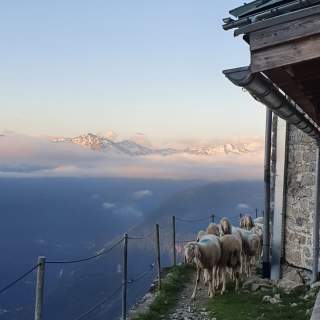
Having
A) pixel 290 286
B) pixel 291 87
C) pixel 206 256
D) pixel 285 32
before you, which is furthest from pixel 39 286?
pixel 290 286

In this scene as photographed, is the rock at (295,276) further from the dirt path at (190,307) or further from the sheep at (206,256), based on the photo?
the dirt path at (190,307)

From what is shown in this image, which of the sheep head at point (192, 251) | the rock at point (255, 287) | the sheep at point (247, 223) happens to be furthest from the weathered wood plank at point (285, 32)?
the sheep at point (247, 223)

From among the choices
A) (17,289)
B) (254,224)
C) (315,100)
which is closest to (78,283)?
(17,289)

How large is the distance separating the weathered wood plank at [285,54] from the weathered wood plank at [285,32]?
0.17ft

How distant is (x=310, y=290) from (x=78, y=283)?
467 feet

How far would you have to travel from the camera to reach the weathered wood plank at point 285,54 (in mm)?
3504

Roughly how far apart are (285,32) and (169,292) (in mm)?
9298

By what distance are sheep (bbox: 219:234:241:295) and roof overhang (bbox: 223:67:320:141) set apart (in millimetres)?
6228

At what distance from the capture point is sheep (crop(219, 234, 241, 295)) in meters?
11.9

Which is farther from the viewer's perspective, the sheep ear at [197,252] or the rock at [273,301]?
the sheep ear at [197,252]

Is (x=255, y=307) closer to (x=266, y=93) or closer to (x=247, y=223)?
(x=266, y=93)

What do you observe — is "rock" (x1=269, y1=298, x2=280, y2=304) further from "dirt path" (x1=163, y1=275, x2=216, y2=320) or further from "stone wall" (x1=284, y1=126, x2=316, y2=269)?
"stone wall" (x1=284, y1=126, x2=316, y2=269)

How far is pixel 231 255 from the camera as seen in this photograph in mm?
12141

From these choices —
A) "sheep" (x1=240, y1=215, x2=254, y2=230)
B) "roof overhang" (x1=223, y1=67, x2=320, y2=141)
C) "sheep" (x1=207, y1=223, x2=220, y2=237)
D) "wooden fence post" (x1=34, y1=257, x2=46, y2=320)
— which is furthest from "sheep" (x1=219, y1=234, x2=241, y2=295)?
"wooden fence post" (x1=34, y1=257, x2=46, y2=320)
